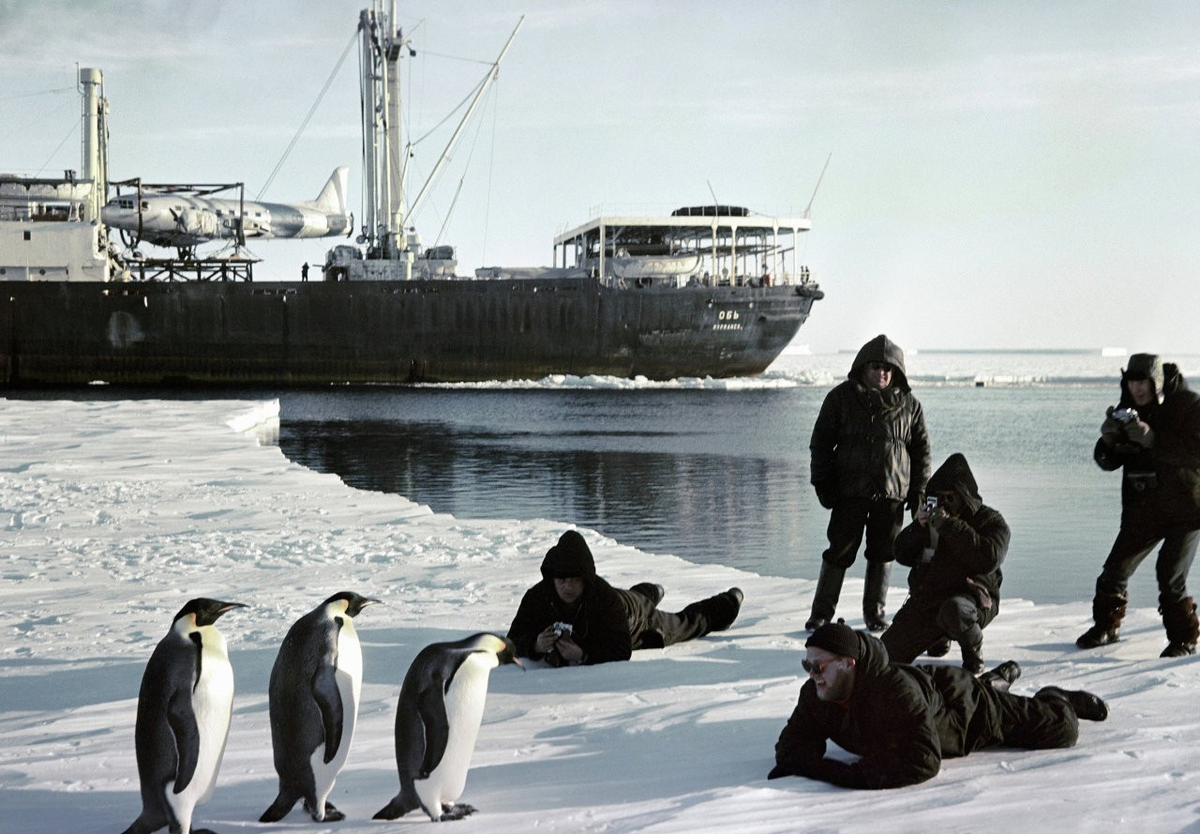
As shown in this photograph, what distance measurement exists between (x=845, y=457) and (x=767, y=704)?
4.81 ft

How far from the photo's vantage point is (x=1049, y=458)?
20.5 metres

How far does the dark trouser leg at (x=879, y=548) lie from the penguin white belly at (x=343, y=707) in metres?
2.77

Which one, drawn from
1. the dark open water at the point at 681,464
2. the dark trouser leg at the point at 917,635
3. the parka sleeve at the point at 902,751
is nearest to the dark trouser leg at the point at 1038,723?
the parka sleeve at the point at 902,751

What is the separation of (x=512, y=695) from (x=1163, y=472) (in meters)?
2.66

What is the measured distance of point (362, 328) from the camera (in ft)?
139

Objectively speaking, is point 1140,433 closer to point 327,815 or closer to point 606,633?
point 606,633

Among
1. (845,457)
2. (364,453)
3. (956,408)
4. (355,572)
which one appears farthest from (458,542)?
(956,408)

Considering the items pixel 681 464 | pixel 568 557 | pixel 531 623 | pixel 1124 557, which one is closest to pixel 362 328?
pixel 681 464

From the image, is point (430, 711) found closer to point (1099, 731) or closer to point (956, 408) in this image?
point (1099, 731)

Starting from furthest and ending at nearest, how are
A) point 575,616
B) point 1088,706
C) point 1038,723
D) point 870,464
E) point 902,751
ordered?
point 870,464
point 575,616
point 1088,706
point 1038,723
point 902,751

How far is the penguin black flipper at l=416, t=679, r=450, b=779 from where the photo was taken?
3133 millimetres

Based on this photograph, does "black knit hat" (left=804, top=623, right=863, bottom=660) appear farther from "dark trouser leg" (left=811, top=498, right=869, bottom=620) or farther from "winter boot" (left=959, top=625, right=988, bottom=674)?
"dark trouser leg" (left=811, top=498, right=869, bottom=620)

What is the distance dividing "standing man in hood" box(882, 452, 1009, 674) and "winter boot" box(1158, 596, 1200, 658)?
0.74m

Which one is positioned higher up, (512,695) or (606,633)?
(606,633)
